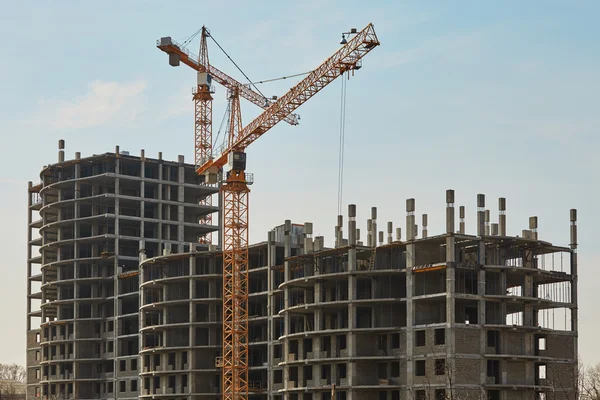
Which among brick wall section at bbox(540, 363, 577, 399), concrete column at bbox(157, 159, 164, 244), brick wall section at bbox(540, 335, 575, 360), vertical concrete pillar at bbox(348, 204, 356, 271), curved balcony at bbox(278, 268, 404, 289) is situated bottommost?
brick wall section at bbox(540, 363, 577, 399)

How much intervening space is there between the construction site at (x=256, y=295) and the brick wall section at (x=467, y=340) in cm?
14

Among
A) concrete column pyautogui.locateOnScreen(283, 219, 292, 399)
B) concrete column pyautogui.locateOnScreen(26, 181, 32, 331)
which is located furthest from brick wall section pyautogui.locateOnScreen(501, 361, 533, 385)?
concrete column pyautogui.locateOnScreen(26, 181, 32, 331)

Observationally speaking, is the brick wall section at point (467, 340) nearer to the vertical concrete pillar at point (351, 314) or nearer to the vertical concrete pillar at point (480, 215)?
the vertical concrete pillar at point (480, 215)

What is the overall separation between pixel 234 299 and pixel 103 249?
37896 millimetres

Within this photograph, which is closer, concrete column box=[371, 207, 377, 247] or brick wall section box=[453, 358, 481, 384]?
brick wall section box=[453, 358, 481, 384]

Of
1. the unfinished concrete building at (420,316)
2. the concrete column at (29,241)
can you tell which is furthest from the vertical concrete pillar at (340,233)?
the concrete column at (29,241)

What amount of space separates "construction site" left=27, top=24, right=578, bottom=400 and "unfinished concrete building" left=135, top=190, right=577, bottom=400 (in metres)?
0.19

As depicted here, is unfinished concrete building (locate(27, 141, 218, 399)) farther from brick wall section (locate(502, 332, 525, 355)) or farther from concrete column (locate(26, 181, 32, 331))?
brick wall section (locate(502, 332, 525, 355))

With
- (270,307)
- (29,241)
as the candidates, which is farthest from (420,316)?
(29,241)

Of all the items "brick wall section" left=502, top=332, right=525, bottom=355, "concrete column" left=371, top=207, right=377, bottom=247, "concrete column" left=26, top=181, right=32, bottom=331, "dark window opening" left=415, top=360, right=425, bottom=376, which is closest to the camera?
"brick wall section" left=502, top=332, right=525, bottom=355

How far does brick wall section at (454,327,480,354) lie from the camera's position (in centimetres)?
11294

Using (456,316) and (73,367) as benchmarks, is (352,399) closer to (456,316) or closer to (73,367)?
(456,316)

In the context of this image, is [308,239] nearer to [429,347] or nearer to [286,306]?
[286,306]

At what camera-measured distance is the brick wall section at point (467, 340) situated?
371 feet
